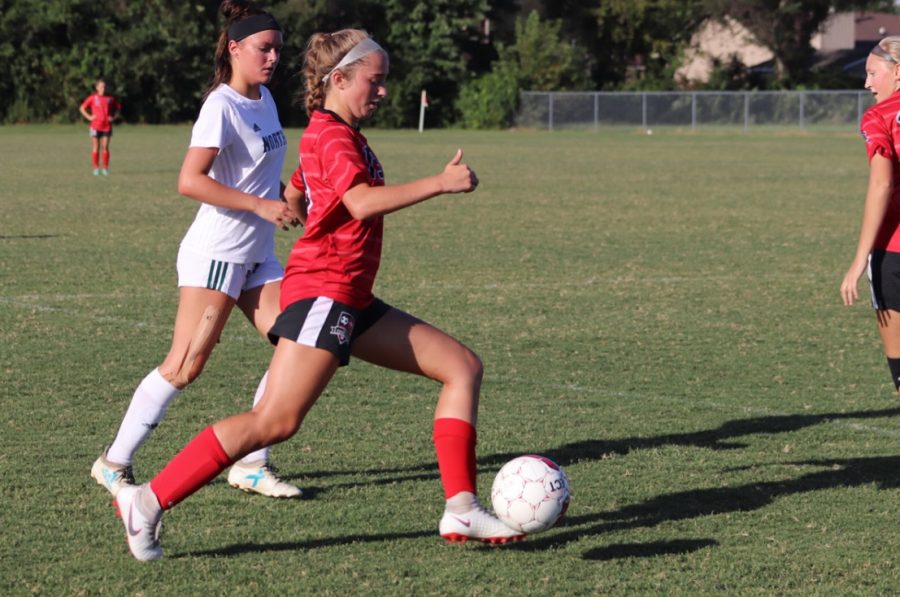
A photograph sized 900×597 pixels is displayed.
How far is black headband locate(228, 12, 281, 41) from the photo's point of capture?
5.56 metres

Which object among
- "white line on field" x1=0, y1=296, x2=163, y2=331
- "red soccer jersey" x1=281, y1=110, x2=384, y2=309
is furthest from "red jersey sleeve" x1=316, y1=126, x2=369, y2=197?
"white line on field" x1=0, y1=296, x2=163, y2=331

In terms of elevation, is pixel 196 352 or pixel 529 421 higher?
pixel 196 352

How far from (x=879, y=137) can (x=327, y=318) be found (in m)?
2.37

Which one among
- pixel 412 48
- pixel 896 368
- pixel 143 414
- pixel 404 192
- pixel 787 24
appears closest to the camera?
pixel 404 192

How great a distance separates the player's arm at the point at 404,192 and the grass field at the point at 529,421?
4.13 feet

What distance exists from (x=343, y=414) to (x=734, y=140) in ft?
144

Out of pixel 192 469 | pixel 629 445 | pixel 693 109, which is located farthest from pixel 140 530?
pixel 693 109

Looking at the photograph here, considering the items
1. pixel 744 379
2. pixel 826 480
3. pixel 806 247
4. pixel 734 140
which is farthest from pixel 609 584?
pixel 734 140

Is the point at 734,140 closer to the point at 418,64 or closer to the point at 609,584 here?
the point at 418,64

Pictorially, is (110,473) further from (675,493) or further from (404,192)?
(675,493)

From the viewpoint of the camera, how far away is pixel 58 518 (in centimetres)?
532

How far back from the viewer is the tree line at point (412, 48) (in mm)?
58219

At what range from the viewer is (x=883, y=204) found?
544 centimetres

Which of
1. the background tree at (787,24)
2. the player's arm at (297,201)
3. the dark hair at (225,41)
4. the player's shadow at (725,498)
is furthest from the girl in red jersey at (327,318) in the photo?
the background tree at (787,24)
